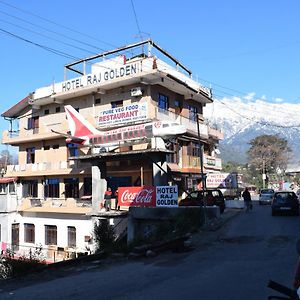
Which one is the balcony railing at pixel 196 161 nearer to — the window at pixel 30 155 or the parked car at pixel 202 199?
the parked car at pixel 202 199

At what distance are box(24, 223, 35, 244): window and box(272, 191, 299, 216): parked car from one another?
73.6ft

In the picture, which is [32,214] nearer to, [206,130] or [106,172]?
[106,172]

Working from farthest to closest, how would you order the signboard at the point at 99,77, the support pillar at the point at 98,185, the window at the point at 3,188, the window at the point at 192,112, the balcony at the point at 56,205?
the window at the point at 3,188 → the window at the point at 192,112 → the balcony at the point at 56,205 → the support pillar at the point at 98,185 → the signboard at the point at 99,77

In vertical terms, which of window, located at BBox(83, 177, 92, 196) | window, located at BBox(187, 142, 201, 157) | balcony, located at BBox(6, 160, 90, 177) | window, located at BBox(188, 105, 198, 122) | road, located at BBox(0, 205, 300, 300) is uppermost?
window, located at BBox(188, 105, 198, 122)

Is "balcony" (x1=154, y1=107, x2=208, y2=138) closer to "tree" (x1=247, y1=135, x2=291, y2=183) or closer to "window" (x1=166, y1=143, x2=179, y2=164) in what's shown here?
"window" (x1=166, y1=143, x2=179, y2=164)

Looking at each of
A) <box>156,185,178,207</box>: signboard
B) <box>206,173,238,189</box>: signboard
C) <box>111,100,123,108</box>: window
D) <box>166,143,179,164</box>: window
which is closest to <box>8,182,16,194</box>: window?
<box>111,100,123,108</box>: window

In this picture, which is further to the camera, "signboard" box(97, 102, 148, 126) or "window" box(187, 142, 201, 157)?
"window" box(187, 142, 201, 157)

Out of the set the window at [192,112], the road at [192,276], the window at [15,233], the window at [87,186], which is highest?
the window at [192,112]

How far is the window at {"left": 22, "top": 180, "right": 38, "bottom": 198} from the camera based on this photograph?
4003 cm

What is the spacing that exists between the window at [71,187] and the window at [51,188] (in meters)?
1.23

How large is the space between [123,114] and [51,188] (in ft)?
41.4

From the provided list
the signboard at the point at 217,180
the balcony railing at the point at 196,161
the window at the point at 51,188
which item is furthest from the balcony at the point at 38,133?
the signboard at the point at 217,180

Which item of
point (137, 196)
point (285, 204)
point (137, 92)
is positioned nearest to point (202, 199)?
point (137, 196)

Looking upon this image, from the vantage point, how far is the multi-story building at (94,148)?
3050cm
